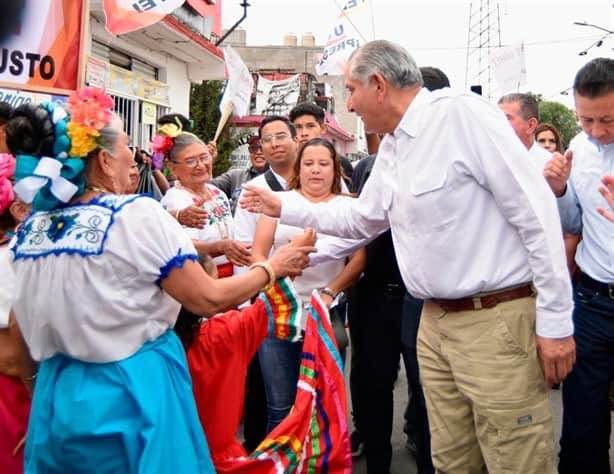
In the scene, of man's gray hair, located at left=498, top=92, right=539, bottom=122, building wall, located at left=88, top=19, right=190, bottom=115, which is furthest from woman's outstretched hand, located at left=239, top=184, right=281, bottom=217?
building wall, located at left=88, top=19, right=190, bottom=115

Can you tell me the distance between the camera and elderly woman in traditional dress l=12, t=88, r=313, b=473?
6.19 feet

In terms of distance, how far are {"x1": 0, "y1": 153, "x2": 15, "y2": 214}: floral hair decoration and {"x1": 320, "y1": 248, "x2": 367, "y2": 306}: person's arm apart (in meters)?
1.55

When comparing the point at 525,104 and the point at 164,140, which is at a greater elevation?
the point at 525,104

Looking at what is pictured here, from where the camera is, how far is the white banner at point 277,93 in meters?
17.2

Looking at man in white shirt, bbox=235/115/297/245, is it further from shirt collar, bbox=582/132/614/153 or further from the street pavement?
the street pavement

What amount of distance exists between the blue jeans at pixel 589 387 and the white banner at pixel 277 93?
14.5m

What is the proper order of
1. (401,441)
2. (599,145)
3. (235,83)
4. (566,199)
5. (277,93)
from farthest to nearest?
1. (277,93)
2. (235,83)
3. (401,441)
4. (566,199)
5. (599,145)

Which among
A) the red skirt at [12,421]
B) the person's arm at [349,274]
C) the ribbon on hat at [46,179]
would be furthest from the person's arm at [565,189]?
the red skirt at [12,421]

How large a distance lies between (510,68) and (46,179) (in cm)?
581

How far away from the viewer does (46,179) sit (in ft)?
6.03

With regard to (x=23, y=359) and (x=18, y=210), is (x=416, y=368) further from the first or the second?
(x=18, y=210)

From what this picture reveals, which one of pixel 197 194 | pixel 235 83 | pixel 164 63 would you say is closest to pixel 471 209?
pixel 197 194

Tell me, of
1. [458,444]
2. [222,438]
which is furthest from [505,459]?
[222,438]

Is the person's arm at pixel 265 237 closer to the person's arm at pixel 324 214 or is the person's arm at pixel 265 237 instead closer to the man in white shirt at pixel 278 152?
the person's arm at pixel 324 214
